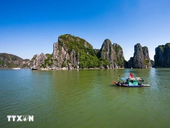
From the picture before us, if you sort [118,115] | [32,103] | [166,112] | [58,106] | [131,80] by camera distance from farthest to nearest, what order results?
[131,80] → [32,103] → [58,106] → [166,112] → [118,115]

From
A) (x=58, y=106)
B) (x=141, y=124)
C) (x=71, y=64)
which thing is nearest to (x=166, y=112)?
(x=141, y=124)

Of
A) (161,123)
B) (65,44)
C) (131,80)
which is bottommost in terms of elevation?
(161,123)

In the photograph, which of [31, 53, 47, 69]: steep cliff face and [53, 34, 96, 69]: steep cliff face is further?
[53, 34, 96, 69]: steep cliff face

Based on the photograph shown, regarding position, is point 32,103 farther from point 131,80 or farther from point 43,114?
point 131,80

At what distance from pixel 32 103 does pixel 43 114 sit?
4.82 m

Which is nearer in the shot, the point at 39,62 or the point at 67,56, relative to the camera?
the point at 39,62

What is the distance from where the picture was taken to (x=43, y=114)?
13.1 meters

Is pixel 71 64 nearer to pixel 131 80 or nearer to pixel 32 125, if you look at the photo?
pixel 131 80

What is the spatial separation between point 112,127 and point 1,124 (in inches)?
407

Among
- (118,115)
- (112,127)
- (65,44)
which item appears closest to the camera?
(112,127)

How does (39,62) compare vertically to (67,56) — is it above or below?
below

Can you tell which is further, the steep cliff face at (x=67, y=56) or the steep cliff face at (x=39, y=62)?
the steep cliff face at (x=67, y=56)

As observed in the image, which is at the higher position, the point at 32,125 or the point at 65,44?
the point at 65,44

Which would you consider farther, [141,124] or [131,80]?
[131,80]
